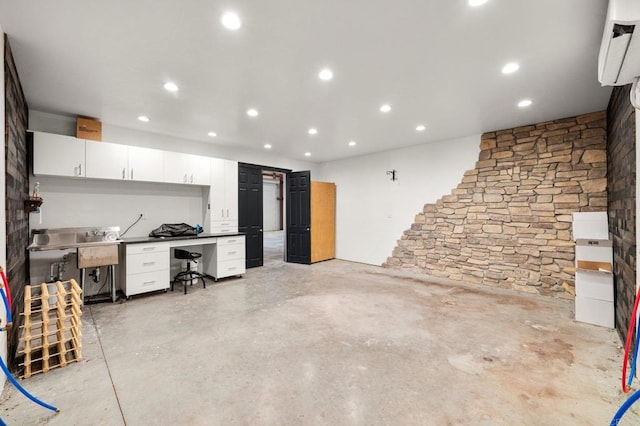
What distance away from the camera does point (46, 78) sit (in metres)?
2.78

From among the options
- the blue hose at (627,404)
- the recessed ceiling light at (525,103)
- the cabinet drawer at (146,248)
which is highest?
the recessed ceiling light at (525,103)

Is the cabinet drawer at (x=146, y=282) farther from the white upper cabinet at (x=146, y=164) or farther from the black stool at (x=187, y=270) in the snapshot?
the white upper cabinet at (x=146, y=164)

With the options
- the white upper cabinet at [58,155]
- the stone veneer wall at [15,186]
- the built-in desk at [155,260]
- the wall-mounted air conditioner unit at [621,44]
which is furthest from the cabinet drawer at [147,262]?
the wall-mounted air conditioner unit at [621,44]

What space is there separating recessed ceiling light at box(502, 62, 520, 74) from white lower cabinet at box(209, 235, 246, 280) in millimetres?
4525

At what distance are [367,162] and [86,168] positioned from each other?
522 cm

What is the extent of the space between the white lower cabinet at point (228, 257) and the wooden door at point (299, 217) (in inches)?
67.9

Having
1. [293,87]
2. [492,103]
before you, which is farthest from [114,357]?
[492,103]

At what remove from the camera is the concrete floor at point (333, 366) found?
1.70m

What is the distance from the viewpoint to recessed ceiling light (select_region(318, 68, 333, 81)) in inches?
106

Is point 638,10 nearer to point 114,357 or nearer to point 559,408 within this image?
point 559,408

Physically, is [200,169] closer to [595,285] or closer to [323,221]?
[323,221]

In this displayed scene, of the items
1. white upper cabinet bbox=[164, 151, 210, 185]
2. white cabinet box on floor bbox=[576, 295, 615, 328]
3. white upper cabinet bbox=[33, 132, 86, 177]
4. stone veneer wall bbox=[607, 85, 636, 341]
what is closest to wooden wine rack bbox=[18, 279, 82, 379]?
white upper cabinet bbox=[33, 132, 86, 177]

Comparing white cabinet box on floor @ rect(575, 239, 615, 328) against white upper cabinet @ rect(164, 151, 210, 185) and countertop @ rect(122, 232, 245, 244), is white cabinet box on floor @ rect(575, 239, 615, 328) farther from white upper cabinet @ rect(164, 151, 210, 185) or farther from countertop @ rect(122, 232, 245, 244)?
white upper cabinet @ rect(164, 151, 210, 185)

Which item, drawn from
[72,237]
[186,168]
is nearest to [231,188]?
[186,168]
